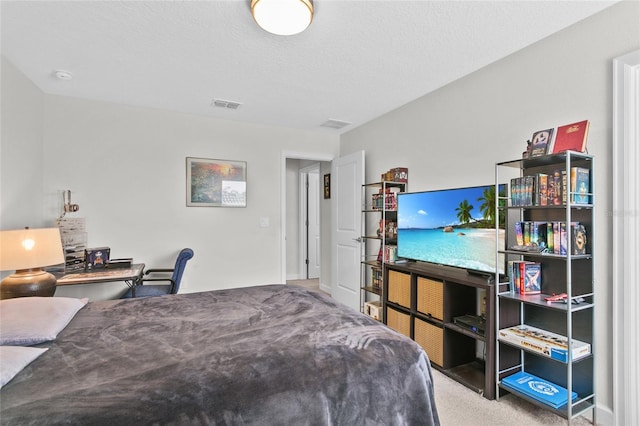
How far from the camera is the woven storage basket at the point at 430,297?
2688 millimetres

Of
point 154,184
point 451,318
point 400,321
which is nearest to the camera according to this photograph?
point 451,318

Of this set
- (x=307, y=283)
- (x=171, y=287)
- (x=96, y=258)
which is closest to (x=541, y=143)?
(x=171, y=287)

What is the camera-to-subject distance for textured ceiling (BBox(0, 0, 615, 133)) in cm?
199

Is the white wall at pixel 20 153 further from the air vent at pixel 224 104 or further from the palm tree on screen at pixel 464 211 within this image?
the palm tree on screen at pixel 464 211

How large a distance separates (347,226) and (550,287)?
8.46 ft

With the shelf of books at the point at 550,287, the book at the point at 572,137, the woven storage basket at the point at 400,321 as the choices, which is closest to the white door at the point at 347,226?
the woven storage basket at the point at 400,321

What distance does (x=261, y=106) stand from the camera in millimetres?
3742

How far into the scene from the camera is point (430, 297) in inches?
110

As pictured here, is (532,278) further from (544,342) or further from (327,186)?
(327,186)

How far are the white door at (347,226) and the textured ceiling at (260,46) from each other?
1.09 meters

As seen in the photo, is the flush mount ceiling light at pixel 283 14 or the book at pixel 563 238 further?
the book at pixel 563 238

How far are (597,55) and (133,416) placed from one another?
9.87 feet

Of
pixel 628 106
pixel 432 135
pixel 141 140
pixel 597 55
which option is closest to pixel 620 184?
pixel 628 106

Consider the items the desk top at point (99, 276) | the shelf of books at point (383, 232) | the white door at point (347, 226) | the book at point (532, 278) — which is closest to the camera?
the book at point (532, 278)
